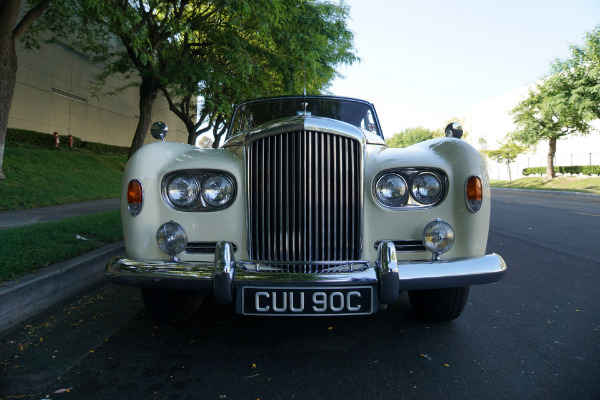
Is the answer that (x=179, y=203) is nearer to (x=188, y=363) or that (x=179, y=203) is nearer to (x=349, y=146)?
(x=188, y=363)

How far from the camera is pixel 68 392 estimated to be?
1.89 metres

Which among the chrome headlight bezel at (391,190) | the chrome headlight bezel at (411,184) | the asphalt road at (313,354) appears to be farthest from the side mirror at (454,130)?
A: the asphalt road at (313,354)

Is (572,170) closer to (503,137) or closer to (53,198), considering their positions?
(503,137)

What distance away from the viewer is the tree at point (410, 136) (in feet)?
217

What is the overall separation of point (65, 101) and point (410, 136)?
62.1 metres

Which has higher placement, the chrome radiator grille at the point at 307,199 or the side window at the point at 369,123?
the side window at the point at 369,123

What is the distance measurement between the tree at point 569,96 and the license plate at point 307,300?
1001 inches

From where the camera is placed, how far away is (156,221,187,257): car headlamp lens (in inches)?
92.4

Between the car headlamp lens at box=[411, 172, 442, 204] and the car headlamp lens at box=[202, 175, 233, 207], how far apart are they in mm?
1152

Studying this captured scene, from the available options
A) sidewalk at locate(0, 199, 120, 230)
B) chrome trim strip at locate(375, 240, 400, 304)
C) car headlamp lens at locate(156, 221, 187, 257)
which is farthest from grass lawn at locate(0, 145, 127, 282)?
chrome trim strip at locate(375, 240, 400, 304)

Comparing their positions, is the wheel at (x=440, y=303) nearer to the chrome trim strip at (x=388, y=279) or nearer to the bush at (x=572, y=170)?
the chrome trim strip at (x=388, y=279)

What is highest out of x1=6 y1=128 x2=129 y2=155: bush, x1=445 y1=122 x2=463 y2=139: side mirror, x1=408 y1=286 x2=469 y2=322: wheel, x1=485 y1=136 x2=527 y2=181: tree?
x1=485 y1=136 x2=527 y2=181: tree

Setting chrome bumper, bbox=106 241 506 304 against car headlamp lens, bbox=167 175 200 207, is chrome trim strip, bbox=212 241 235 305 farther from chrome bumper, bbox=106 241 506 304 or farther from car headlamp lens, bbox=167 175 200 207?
car headlamp lens, bbox=167 175 200 207

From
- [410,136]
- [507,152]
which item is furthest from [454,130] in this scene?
[410,136]
